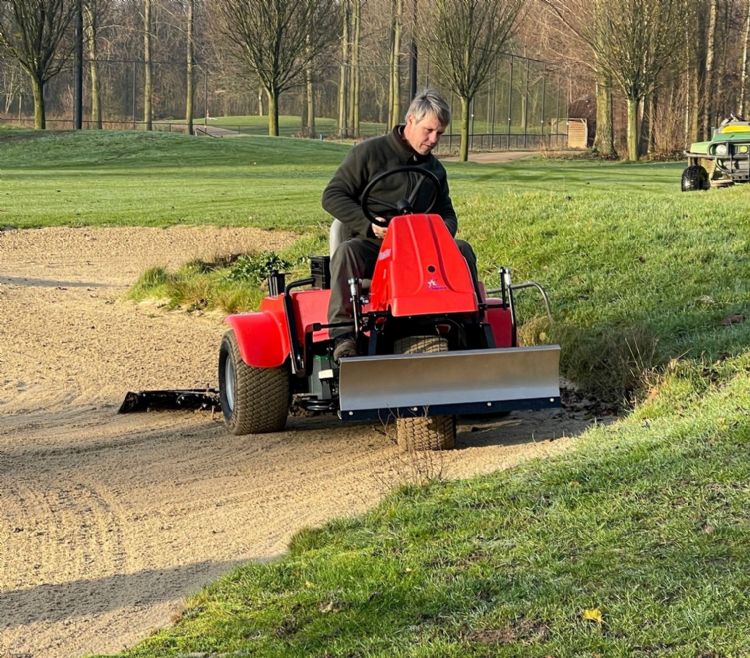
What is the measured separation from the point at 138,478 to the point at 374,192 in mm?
2050

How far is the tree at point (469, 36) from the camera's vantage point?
42.6 m

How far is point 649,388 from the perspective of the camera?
25.7 feet

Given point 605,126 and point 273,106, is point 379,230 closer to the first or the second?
point 273,106

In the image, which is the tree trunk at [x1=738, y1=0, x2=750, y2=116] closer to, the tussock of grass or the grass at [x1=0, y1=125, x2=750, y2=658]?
the grass at [x1=0, y1=125, x2=750, y2=658]

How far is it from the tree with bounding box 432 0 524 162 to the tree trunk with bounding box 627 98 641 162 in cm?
481

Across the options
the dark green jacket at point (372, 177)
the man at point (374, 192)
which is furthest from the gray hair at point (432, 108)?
the dark green jacket at point (372, 177)

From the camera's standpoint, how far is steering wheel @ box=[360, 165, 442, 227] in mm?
7051

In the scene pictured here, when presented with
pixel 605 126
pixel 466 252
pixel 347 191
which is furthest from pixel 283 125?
pixel 466 252

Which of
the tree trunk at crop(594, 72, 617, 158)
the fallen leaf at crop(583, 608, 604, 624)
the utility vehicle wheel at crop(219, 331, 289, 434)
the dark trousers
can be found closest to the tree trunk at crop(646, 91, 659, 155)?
the tree trunk at crop(594, 72, 617, 158)

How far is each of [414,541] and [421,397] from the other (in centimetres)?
180

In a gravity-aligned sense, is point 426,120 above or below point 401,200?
above

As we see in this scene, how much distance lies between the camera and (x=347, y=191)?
723 cm

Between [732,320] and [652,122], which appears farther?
[652,122]

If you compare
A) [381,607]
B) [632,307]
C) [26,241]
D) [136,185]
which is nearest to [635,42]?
[136,185]
